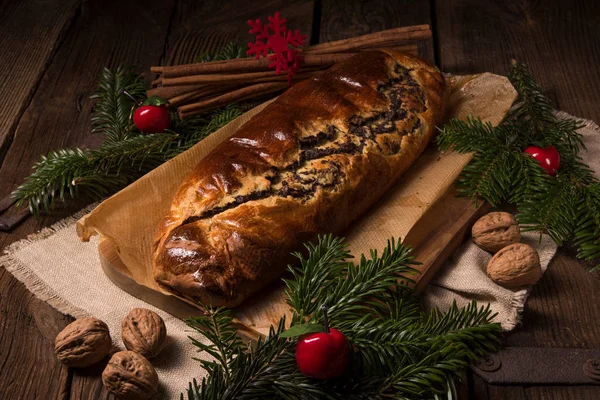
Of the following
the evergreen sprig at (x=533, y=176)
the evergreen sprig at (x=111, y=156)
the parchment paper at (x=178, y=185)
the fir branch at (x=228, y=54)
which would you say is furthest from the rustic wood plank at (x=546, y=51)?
the evergreen sprig at (x=111, y=156)

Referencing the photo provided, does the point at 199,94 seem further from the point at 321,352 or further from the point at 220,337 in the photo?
the point at 321,352

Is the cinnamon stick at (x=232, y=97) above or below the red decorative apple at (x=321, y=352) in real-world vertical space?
above

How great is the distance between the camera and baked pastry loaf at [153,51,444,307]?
1.92 meters

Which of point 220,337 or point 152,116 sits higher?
point 152,116

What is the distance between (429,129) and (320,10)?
125 cm

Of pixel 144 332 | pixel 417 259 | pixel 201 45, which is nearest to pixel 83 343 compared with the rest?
pixel 144 332

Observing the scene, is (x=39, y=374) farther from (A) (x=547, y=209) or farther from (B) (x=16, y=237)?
(A) (x=547, y=209)

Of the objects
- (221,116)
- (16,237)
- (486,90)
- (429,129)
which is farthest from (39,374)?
(486,90)

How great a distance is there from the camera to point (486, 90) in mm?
2680

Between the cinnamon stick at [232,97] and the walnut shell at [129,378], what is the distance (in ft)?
3.57

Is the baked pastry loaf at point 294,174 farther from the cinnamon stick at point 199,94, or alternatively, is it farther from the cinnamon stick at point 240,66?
the cinnamon stick at point 199,94

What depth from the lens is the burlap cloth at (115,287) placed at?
76.2 inches

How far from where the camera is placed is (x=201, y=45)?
3242 mm

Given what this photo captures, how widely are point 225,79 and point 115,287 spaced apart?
91cm
